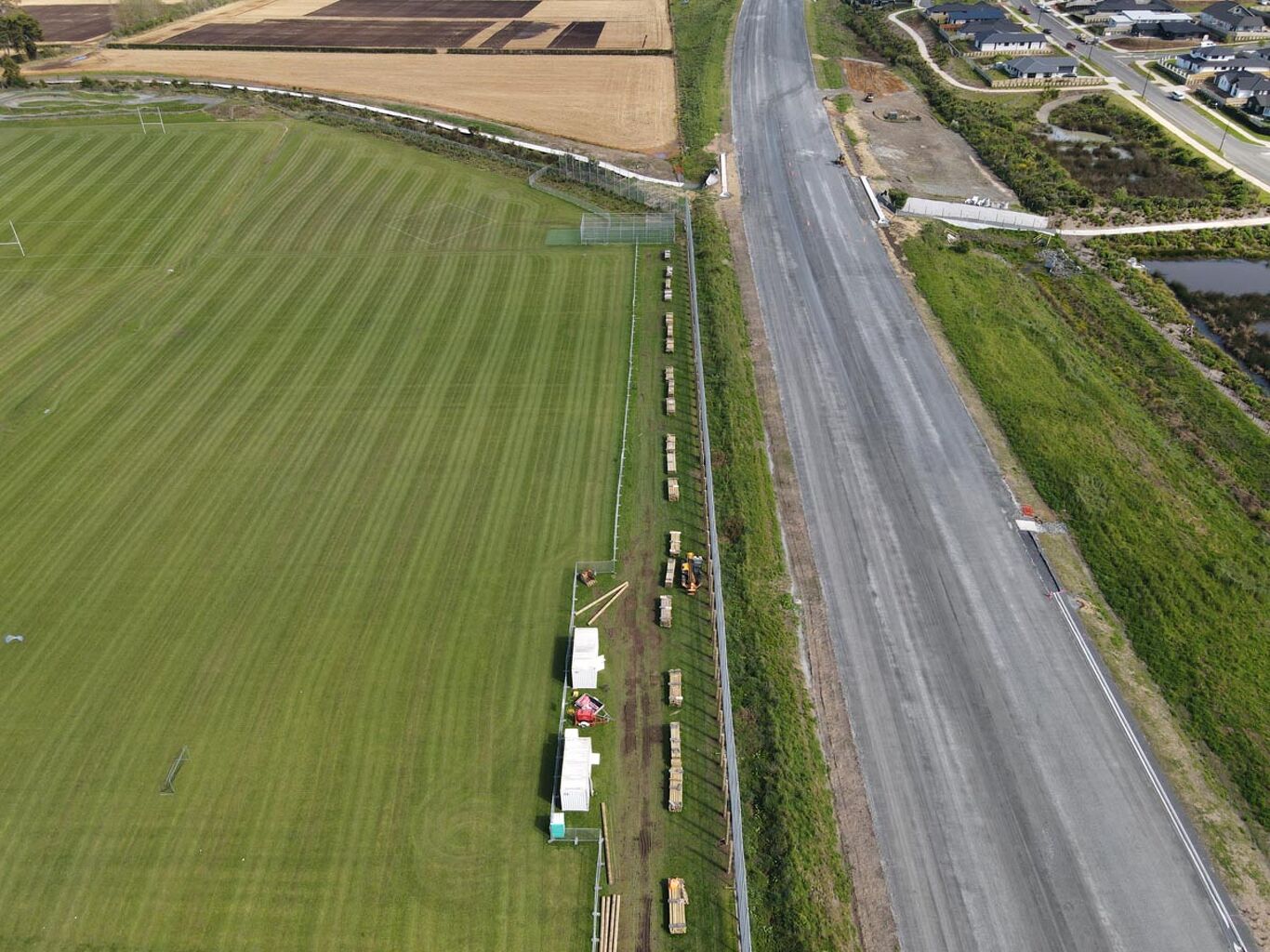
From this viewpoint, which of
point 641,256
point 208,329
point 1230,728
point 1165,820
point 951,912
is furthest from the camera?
point 641,256

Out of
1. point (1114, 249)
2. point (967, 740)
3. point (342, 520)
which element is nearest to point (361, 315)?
point (342, 520)

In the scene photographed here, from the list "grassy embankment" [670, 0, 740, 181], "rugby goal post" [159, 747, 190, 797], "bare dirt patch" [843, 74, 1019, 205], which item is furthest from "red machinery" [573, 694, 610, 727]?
"bare dirt patch" [843, 74, 1019, 205]

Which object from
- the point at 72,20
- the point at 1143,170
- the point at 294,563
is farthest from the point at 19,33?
the point at 1143,170

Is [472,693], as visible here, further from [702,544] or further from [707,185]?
[707,185]

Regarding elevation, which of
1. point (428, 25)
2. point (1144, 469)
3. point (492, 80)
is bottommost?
point (1144, 469)

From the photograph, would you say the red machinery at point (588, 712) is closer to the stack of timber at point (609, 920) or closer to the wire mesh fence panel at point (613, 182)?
the stack of timber at point (609, 920)

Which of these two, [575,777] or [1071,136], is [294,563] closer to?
[575,777]

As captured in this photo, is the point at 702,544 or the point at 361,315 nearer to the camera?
the point at 702,544
